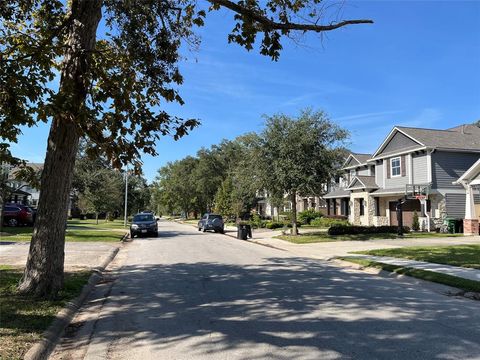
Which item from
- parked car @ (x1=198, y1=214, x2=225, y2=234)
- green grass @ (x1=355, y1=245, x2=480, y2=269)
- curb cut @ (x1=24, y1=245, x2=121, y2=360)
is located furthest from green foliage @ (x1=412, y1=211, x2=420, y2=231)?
curb cut @ (x1=24, y1=245, x2=121, y2=360)

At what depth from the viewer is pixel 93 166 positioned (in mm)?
57062

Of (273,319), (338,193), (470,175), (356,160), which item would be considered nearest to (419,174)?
(470,175)

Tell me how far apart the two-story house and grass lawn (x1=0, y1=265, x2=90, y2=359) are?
87.6ft

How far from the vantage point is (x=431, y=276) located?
11820mm

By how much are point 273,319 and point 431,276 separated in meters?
6.30

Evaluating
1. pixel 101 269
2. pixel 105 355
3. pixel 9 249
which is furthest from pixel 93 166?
pixel 105 355

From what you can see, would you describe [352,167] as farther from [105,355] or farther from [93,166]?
[105,355]

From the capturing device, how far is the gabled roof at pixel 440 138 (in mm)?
31703

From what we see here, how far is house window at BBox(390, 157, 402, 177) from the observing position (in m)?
34.3

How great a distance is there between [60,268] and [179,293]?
2.42m

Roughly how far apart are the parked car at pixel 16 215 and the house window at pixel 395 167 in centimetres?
2742

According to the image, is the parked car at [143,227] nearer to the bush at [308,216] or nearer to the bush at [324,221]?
the bush at [324,221]

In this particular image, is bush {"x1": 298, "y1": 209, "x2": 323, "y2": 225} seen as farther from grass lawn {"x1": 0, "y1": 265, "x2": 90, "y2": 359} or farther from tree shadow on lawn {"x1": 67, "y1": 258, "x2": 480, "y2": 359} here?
grass lawn {"x1": 0, "y1": 265, "x2": 90, "y2": 359}

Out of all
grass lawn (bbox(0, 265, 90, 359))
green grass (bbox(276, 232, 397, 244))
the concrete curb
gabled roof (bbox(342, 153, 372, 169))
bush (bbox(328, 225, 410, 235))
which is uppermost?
gabled roof (bbox(342, 153, 372, 169))
